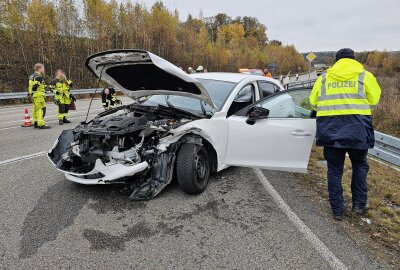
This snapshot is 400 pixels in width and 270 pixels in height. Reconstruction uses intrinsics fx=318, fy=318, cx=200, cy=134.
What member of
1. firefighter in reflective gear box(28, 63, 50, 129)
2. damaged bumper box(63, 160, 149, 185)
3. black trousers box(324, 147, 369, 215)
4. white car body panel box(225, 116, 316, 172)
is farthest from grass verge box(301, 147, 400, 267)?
firefighter in reflective gear box(28, 63, 50, 129)

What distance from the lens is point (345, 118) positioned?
354 cm

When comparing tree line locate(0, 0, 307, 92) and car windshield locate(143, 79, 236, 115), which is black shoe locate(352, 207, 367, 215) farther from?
tree line locate(0, 0, 307, 92)

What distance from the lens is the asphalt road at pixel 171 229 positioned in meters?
2.82

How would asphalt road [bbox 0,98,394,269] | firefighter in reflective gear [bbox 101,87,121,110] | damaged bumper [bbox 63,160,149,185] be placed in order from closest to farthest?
asphalt road [bbox 0,98,394,269]
damaged bumper [bbox 63,160,149,185]
firefighter in reflective gear [bbox 101,87,121,110]

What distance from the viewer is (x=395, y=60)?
48.1 m

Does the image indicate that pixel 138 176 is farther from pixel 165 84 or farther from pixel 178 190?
pixel 165 84

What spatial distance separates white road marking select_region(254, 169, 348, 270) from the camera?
9.43ft

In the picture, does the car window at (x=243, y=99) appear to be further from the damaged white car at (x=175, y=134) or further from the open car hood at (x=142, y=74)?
the open car hood at (x=142, y=74)

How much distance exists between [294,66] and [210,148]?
9285 cm

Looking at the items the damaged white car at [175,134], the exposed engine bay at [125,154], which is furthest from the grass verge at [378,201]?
the exposed engine bay at [125,154]

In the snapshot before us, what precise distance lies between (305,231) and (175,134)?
1901mm

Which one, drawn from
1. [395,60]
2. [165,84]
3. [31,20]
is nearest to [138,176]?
[165,84]

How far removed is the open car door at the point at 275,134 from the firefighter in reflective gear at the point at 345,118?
52 cm

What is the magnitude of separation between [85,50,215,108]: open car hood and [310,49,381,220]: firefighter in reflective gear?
1544 mm
